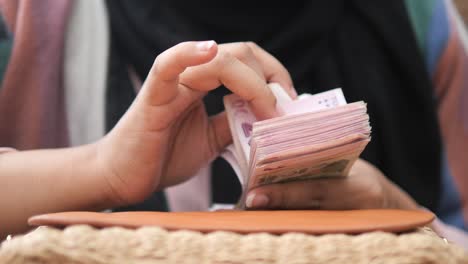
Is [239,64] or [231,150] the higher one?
[239,64]

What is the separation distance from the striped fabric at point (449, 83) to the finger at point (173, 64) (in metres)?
0.57

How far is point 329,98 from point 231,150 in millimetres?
143

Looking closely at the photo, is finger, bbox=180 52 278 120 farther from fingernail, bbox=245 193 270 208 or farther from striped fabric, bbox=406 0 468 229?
striped fabric, bbox=406 0 468 229

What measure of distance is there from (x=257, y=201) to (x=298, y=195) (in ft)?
0.17

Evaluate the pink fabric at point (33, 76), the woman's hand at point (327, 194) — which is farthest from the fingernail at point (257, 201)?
the pink fabric at point (33, 76)

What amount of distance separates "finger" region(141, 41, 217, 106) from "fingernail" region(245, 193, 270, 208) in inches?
5.6

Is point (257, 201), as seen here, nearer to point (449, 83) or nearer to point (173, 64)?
point (173, 64)

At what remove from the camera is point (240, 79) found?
0.50m

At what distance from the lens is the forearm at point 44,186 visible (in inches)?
20.6

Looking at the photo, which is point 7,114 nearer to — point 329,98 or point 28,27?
point 28,27

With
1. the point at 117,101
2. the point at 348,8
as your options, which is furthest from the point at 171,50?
the point at 348,8

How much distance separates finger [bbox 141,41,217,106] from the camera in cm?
46

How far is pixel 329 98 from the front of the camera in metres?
0.51

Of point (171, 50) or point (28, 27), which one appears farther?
point (28, 27)
